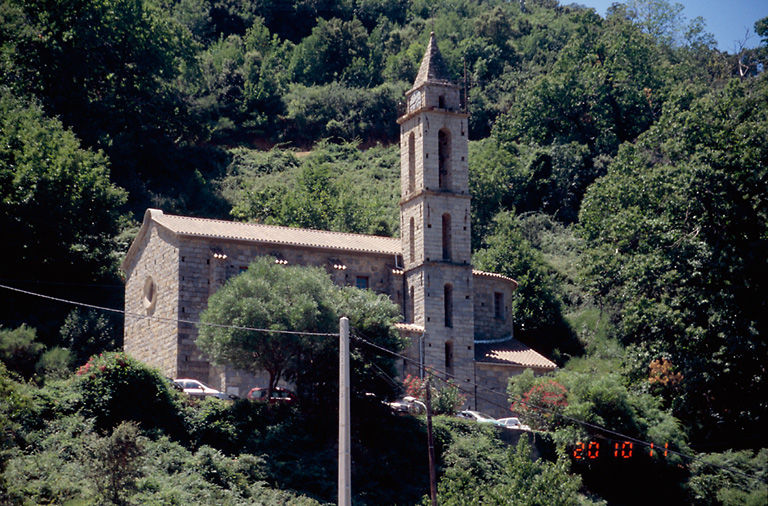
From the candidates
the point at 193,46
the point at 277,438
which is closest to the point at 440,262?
the point at 277,438

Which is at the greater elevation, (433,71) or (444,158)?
(433,71)

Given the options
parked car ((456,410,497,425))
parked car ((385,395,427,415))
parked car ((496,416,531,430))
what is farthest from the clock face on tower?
parked car ((496,416,531,430))

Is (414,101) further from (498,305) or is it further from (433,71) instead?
(498,305)

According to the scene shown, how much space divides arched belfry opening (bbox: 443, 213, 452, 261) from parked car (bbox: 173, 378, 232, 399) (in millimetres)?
14079

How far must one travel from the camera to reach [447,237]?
172 ft

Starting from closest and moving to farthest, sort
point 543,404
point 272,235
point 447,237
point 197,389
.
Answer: point 197,389, point 543,404, point 272,235, point 447,237

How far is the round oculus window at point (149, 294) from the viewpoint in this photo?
49719 mm

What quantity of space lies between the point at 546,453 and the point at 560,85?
44415 millimetres

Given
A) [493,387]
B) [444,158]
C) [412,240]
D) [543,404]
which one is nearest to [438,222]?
[412,240]

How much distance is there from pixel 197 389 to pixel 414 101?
19.9m

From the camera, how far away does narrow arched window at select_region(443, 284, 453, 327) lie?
51378 mm

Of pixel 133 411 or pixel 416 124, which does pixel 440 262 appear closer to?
pixel 416 124

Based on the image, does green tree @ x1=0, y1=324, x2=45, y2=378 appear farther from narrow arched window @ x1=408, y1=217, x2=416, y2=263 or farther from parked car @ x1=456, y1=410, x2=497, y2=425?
parked car @ x1=456, y1=410, x2=497, y2=425

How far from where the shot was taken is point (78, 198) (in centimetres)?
5538
